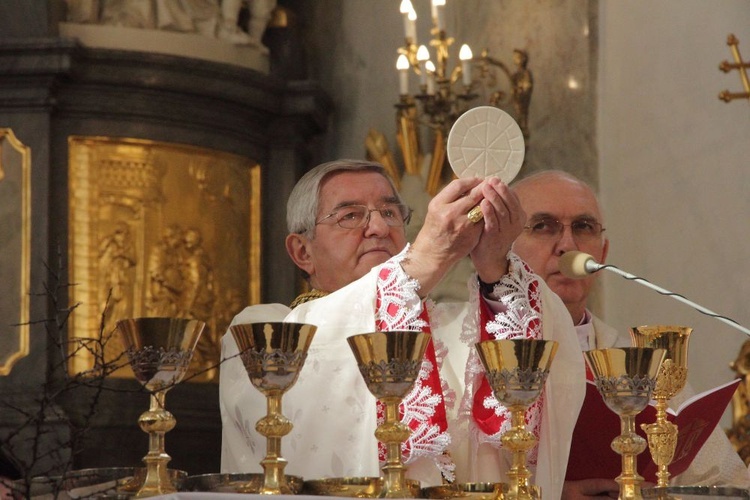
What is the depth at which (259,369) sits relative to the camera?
267 centimetres

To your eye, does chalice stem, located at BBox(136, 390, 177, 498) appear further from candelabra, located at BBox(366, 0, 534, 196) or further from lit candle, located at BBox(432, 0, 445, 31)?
lit candle, located at BBox(432, 0, 445, 31)

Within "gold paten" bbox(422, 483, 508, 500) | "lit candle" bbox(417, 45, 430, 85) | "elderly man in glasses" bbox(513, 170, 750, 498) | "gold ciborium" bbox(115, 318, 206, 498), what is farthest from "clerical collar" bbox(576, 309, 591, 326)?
"lit candle" bbox(417, 45, 430, 85)

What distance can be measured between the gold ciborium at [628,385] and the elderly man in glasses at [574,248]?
1457 millimetres

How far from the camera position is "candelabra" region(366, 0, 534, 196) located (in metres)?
6.92

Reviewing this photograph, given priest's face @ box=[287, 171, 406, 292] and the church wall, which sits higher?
the church wall

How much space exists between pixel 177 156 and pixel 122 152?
0.28 metres

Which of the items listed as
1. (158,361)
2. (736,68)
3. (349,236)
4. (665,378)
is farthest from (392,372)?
(736,68)

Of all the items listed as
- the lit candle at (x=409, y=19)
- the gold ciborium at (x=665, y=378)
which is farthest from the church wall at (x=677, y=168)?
the gold ciborium at (x=665, y=378)

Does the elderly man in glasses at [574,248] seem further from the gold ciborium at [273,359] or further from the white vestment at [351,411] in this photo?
the gold ciborium at [273,359]

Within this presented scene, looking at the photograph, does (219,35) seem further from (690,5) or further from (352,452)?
(352,452)

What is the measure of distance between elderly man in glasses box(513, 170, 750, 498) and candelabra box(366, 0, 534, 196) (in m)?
2.29

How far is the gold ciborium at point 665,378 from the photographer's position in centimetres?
312

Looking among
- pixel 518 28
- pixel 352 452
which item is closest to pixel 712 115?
pixel 518 28

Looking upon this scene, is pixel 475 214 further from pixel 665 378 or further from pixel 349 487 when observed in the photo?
pixel 349 487
